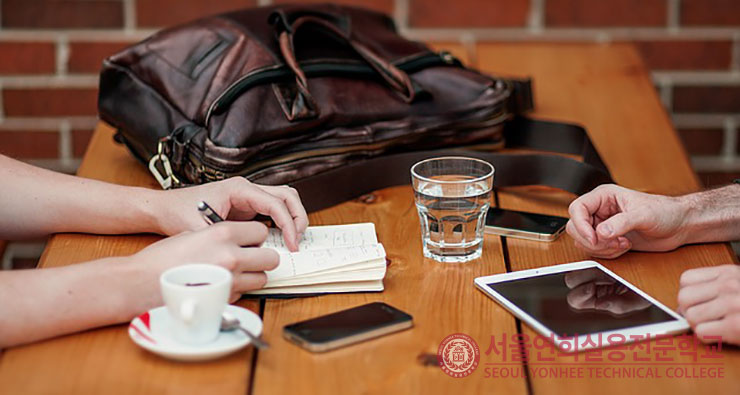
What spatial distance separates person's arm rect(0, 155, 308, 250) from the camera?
1.12 meters

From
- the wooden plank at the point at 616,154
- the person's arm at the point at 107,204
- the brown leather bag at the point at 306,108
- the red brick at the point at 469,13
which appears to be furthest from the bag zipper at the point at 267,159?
the red brick at the point at 469,13

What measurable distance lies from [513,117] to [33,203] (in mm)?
857

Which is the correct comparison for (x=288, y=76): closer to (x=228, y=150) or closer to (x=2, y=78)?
(x=228, y=150)

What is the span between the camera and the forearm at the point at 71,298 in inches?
34.5

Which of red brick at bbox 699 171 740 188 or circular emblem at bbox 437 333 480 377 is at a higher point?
circular emblem at bbox 437 333 480 377

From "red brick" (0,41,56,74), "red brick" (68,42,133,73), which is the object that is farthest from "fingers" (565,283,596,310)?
"red brick" (0,41,56,74)

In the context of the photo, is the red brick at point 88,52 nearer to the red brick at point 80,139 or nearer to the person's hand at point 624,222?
the red brick at point 80,139

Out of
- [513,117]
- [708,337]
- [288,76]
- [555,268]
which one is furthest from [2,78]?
[708,337]

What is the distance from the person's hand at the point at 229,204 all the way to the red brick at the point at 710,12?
1.49 metres

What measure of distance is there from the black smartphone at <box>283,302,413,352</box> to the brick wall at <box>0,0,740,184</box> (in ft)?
4.40

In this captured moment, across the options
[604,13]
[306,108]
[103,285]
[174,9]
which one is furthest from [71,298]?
[604,13]

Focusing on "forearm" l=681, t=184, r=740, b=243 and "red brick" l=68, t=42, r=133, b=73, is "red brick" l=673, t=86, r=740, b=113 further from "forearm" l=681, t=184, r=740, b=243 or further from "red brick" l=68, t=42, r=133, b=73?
"red brick" l=68, t=42, r=133, b=73

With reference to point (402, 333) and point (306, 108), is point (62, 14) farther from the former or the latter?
point (402, 333)

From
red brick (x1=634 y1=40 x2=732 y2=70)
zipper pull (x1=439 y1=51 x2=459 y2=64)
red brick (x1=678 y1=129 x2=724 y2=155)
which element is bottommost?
red brick (x1=678 y1=129 x2=724 y2=155)
